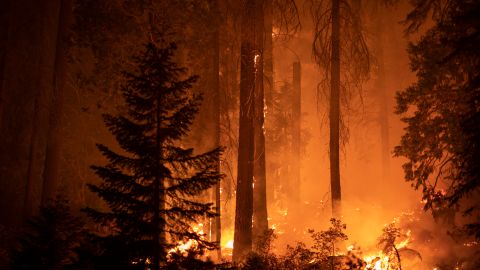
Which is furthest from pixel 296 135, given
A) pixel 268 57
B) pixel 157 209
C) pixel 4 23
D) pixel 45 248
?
pixel 157 209

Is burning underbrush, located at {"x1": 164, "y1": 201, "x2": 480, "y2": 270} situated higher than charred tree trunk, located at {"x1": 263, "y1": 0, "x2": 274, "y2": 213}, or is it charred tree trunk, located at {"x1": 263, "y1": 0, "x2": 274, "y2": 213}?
charred tree trunk, located at {"x1": 263, "y1": 0, "x2": 274, "y2": 213}

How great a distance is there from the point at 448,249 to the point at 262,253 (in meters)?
6.59

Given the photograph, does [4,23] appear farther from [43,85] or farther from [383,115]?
[383,115]

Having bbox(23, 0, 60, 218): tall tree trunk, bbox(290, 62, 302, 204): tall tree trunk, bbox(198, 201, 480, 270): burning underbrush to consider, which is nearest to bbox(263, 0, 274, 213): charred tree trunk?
bbox(290, 62, 302, 204): tall tree trunk

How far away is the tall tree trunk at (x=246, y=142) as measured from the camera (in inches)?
435

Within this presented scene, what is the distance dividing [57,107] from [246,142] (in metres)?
8.44

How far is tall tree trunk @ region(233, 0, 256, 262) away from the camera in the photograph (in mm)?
11047

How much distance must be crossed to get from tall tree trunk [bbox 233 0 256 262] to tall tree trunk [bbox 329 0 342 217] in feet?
13.4

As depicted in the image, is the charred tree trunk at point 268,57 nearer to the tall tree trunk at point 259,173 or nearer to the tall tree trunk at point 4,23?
the tall tree trunk at point 259,173

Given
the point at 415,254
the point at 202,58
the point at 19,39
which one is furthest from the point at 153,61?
the point at 19,39

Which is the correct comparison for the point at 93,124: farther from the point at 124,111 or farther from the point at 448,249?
the point at 448,249

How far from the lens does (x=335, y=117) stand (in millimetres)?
13945

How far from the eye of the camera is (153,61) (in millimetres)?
5203

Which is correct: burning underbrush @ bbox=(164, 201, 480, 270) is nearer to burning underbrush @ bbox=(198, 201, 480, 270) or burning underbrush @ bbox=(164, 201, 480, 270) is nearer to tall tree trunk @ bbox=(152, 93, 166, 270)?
burning underbrush @ bbox=(198, 201, 480, 270)
